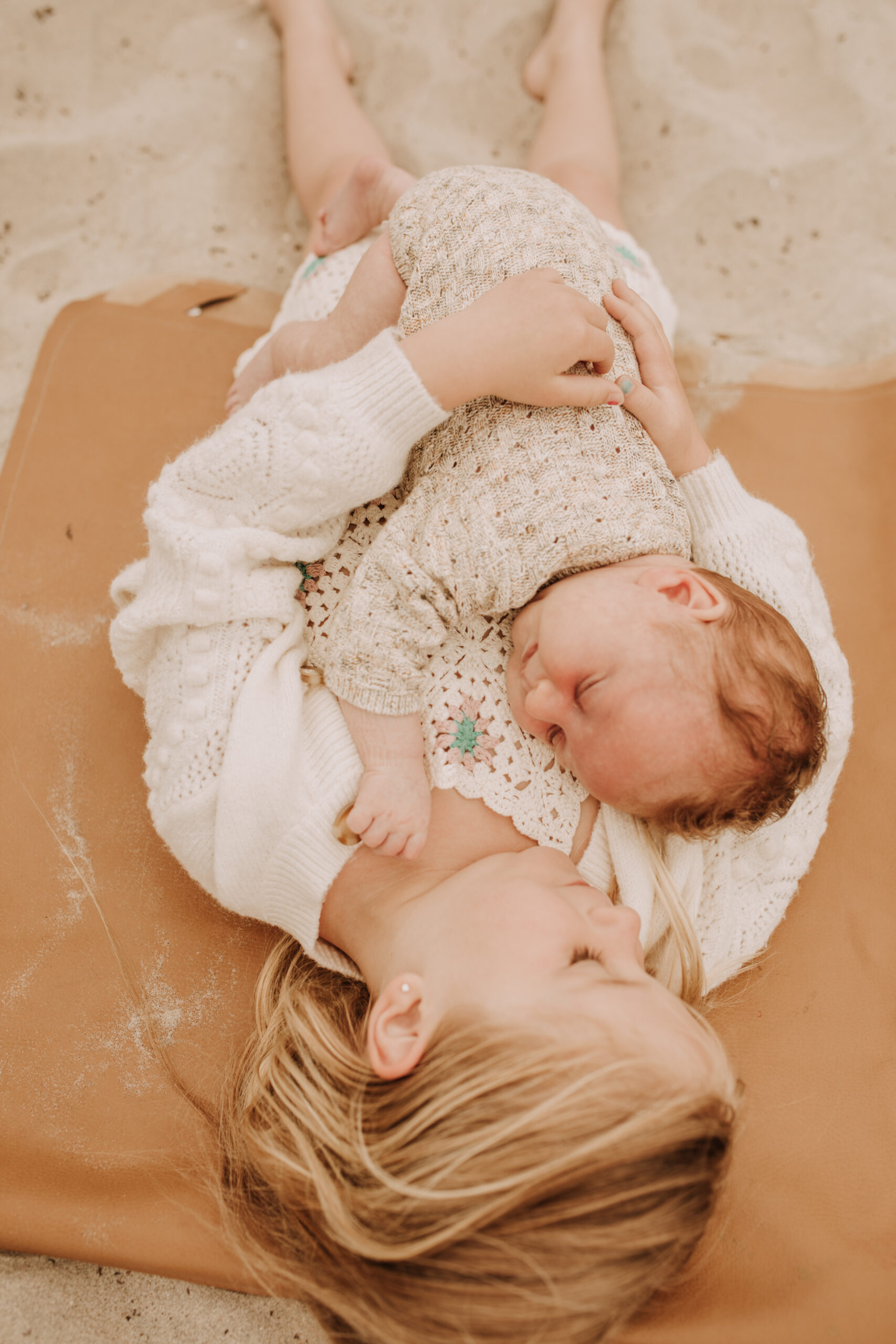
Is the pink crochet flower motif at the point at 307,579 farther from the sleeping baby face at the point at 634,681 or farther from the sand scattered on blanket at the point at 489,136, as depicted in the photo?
the sand scattered on blanket at the point at 489,136

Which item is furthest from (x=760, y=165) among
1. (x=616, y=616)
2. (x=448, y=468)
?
(x=616, y=616)

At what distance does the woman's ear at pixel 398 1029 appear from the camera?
1183 mm

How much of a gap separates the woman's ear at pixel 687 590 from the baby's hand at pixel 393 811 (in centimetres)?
46

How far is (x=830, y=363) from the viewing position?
89.0 inches

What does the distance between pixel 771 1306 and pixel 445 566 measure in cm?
124

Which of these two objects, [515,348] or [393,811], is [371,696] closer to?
[393,811]

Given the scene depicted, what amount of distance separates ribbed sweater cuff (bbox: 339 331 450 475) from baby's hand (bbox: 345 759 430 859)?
1.66 feet

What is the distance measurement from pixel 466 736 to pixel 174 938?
0.66m

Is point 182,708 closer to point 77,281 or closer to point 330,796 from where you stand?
point 330,796

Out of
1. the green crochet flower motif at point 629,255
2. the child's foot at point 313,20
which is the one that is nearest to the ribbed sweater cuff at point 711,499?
the green crochet flower motif at point 629,255

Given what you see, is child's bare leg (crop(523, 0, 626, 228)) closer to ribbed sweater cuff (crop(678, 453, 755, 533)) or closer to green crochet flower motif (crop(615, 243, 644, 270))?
green crochet flower motif (crop(615, 243, 644, 270))

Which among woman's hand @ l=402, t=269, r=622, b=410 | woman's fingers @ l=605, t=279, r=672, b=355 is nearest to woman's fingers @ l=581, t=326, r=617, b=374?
woman's hand @ l=402, t=269, r=622, b=410

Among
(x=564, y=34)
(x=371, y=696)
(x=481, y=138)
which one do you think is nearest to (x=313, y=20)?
(x=481, y=138)

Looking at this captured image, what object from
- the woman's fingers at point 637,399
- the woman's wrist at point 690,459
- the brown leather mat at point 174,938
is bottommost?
the brown leather mat at point 174,938
